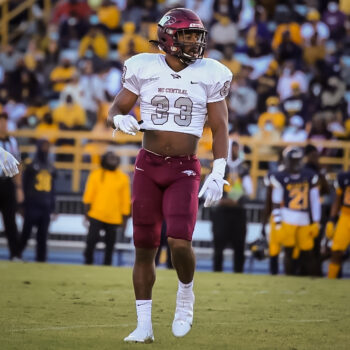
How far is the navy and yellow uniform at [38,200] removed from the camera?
14.7 meters

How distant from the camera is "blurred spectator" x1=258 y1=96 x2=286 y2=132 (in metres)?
17.4

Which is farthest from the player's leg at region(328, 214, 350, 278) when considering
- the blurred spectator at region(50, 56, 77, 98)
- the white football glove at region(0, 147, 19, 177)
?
the blurred spectator at region(50, 56, 77, 98)

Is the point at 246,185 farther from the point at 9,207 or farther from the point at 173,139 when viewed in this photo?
the point at 173,139

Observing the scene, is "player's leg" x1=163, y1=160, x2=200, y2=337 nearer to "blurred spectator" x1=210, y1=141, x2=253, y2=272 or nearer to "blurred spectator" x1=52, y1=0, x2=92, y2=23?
"blurred spectator" x1=210, y1=141, x2=253, y2=272

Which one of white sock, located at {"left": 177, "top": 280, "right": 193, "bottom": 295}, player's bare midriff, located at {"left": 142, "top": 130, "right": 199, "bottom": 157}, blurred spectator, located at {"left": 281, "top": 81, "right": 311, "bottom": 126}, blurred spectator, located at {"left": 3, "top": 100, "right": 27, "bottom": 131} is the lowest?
white sock, located at {"left": 177, "top": 280, "right": 193, "bottom": 295}

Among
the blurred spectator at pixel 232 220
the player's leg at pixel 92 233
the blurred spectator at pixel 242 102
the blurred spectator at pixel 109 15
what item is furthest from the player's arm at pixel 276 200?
the blurred spectator at pixel 109 15

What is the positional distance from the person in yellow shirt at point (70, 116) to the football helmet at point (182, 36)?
1120 centimetres

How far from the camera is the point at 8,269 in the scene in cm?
1223

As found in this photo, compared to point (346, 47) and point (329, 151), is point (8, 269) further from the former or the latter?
point (346, 47)

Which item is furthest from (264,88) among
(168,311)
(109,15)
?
(168,311)

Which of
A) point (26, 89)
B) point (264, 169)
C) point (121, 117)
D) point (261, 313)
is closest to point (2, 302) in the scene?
point (261, 313)

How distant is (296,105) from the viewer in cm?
1780

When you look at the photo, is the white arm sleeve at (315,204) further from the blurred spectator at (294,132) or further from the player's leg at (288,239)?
the blurred spectator at (294,132)

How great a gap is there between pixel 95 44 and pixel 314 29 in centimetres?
408
